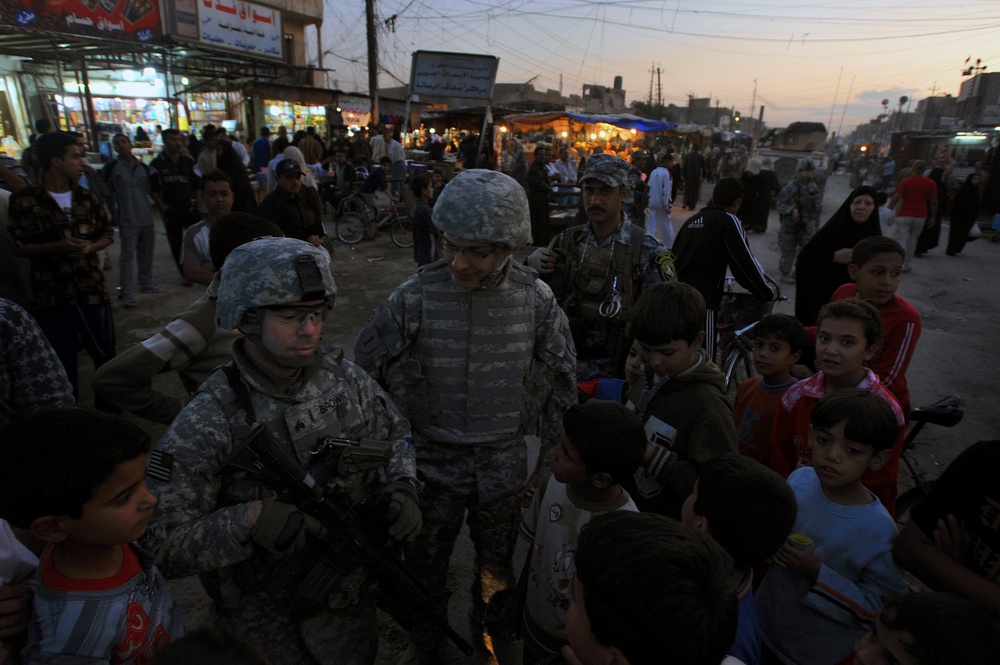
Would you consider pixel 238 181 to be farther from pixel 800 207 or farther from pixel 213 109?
pixel 213 109

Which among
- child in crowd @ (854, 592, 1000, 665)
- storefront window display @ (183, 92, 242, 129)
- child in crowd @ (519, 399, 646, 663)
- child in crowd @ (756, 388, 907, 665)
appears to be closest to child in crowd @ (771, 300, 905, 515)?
child in crowd @ (756, 388, 907, 665)

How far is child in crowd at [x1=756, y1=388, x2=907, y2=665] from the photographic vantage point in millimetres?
1629

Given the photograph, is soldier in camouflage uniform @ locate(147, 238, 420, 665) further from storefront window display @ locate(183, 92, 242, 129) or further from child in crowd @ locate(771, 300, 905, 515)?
storefront window display @ locate(183, 92, 242, 129)

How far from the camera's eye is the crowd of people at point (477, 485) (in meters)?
1.12

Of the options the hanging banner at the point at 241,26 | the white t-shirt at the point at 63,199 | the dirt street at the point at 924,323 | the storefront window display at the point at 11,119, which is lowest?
the dirt street at the point at 924,323

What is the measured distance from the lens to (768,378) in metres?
2.85

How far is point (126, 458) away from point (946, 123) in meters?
50.8

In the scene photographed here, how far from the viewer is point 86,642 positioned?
1182 millimetres

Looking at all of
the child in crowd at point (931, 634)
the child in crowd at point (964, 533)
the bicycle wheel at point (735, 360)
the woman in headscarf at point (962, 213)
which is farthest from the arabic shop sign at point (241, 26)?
the woman in headscarf at point (962, 213)

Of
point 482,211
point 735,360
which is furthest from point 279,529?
point 735,360

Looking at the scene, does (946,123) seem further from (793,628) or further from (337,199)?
(793,628)

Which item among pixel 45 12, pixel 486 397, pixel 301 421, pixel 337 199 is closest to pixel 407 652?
pixel 486 397

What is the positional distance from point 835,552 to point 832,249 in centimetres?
376

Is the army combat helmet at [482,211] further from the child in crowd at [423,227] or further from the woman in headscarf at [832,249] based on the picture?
the child in crowd at [423,227]
